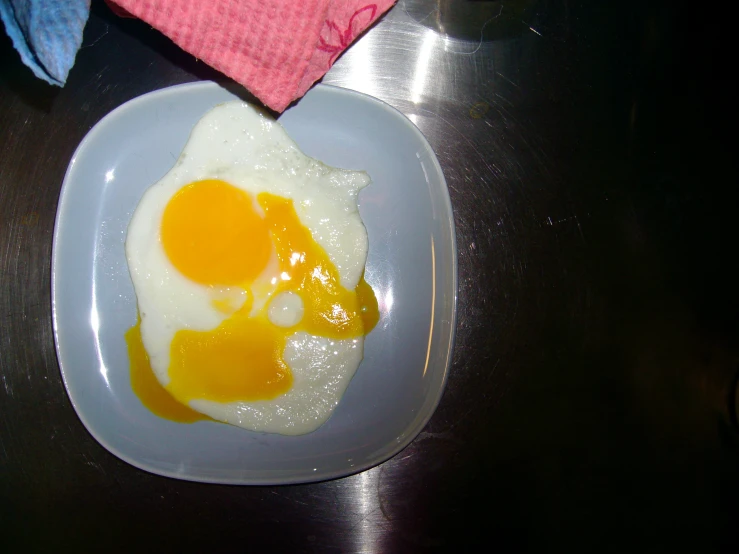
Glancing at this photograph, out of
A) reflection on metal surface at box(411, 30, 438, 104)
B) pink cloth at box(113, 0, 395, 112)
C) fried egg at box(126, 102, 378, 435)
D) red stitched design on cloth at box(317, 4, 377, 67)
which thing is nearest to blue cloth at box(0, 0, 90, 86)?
pink cloth at box(113, 0, 395, 112)

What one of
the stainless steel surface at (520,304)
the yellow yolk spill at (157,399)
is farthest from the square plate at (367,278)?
the stainless steel surface at (520,304)

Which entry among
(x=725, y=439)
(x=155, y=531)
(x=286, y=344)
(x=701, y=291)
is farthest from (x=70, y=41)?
(x=725, y=439)

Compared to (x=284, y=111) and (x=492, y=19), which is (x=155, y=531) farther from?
(x=492, y=19)

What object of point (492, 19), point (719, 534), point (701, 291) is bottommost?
point (719, 534)

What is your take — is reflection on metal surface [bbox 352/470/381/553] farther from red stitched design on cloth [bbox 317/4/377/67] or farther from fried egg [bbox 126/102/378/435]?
red stitched design on cloth [bbox 317/4/377/67]

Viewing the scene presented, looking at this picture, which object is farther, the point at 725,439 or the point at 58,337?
the point at 725,439

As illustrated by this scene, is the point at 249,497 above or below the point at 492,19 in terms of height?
below

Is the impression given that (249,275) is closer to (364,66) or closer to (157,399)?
(157,399)
